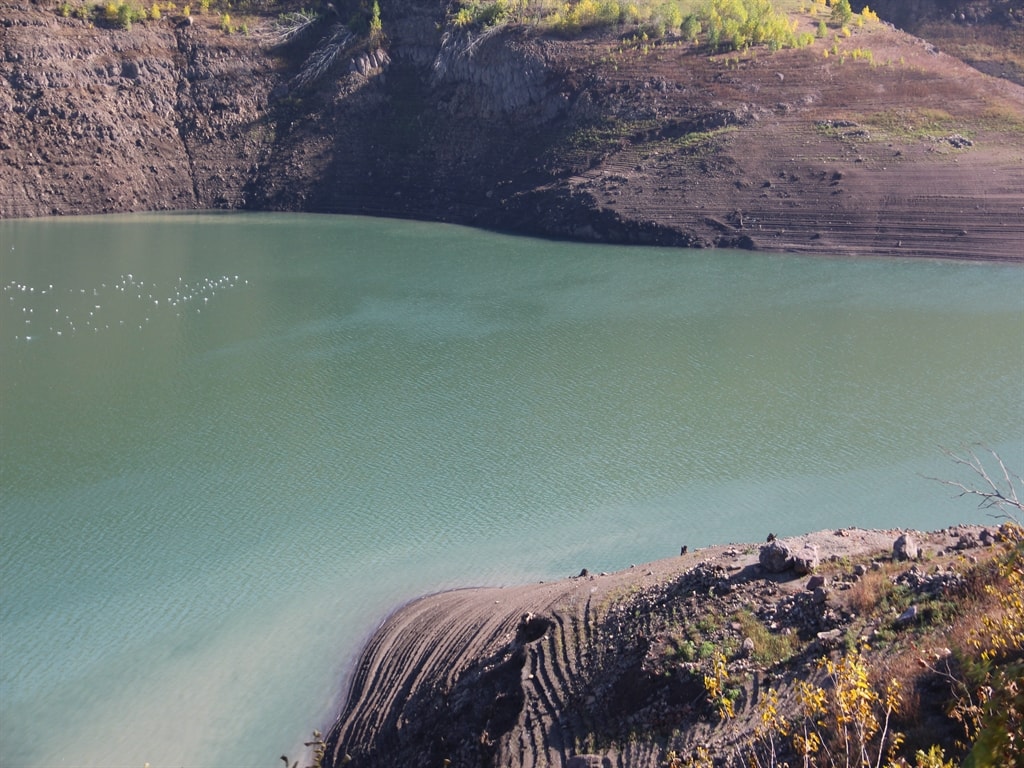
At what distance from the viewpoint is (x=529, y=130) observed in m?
52.9

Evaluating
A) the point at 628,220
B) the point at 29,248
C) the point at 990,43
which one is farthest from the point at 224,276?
the point at 990,43

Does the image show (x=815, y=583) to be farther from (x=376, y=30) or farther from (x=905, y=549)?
(x=376, y=30)

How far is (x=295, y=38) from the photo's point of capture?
62.3 meters

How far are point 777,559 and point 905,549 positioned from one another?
147cm

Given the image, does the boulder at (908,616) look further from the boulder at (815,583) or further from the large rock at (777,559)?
the large rock at (777,559)

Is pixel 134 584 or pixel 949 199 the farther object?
pixel 949 199

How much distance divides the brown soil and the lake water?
1.43 metres

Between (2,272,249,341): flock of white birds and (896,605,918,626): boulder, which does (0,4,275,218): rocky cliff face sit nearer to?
(2,272,249,341): flock of white birds

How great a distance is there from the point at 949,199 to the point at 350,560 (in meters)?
36.0

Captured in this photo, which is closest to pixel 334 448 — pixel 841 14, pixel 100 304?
pixel 100 304

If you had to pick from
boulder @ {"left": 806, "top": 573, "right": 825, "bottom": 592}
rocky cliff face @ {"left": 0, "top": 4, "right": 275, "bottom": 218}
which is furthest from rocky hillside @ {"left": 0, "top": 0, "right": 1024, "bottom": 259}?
boulder @ {"left": 806, "top": 573, "right": 825, "bottom": 592}

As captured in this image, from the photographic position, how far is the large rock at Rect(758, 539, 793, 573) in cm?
1123

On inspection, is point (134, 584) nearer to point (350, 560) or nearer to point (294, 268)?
point (350, 560)

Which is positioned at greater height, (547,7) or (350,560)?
(547,7)
